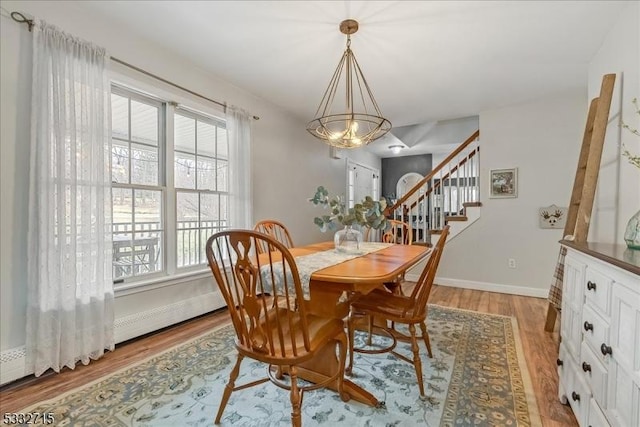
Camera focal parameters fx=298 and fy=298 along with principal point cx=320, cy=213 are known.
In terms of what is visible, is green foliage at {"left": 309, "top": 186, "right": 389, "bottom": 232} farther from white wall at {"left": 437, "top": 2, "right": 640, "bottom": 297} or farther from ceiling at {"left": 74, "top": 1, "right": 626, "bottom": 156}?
white wall at {"left": 437, "top": 2, "right": 640, "bottom": 297}

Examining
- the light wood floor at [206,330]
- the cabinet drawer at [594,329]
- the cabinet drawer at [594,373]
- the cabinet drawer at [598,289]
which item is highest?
the cabinet drawer at [598,289]

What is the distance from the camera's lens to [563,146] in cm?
364

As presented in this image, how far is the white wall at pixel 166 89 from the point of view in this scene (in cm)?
179

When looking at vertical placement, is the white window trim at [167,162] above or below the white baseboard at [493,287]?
above

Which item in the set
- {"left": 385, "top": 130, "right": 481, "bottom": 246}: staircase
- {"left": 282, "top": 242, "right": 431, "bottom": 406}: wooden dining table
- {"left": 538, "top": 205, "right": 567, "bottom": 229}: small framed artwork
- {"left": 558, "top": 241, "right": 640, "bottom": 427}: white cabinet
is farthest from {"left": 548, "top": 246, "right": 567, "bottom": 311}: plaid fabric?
{"left": 385, "top": 130, "right": 481, "bottom": 246}: staircase

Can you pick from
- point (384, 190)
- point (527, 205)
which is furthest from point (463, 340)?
point (384, 190)

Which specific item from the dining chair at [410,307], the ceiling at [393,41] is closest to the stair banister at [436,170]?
the ceiling at [393,41]

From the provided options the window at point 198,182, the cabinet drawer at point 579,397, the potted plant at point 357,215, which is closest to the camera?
the cabinet drawer at point 579,397

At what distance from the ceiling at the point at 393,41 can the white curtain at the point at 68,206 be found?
535 millimetres

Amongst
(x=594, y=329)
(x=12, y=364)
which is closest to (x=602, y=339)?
(x=594, y=329)

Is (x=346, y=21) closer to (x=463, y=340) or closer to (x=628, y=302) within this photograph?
(x=628, y=302)

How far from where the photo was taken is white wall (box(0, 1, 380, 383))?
5.86 feet

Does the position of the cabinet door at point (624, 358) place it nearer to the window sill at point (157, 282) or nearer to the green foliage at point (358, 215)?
the green foliage at point (358, 215)

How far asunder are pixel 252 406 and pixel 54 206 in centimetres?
172
